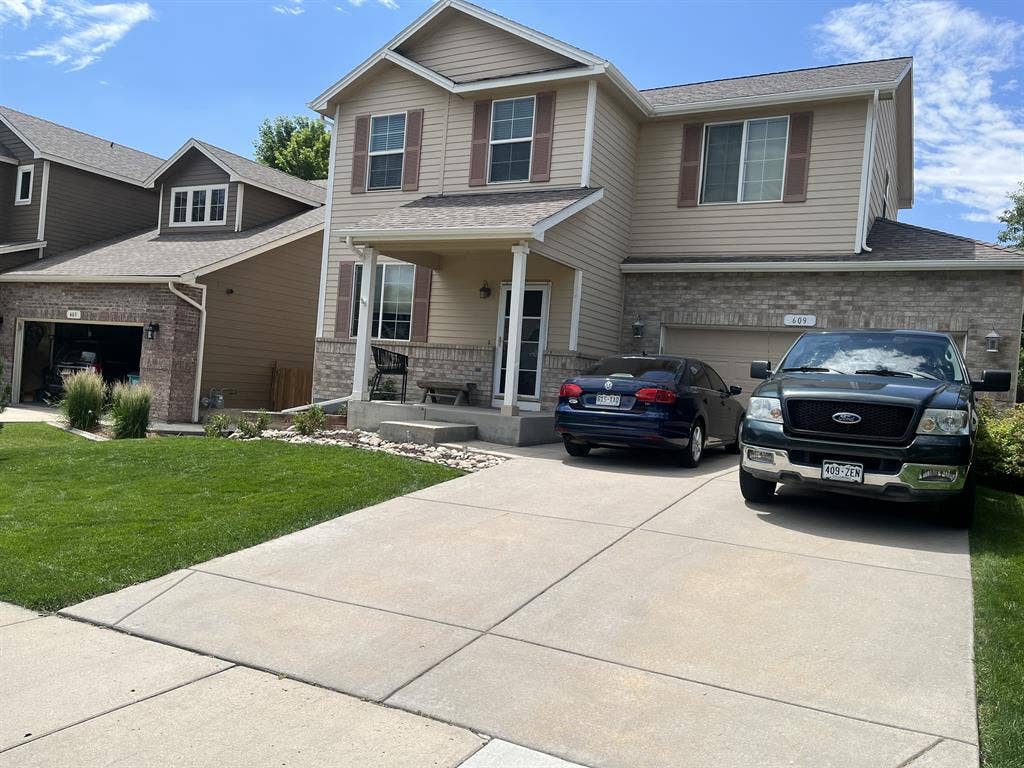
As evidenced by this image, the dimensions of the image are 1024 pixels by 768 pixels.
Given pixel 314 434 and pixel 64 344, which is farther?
pixel 64 344

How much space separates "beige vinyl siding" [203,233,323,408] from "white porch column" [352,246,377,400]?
5.92m

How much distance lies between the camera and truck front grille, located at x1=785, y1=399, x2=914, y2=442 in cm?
675

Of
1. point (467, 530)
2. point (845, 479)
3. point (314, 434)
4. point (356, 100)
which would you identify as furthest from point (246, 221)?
point (845, 479)

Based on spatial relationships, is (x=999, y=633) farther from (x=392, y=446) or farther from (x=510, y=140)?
(x=510, y=140)

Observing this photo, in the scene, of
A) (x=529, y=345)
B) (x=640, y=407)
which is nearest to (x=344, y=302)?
(x=529, y=345)

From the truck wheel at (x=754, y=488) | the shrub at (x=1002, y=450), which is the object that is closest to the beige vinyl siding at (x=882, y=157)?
the shrub at (x=1002, y=450)

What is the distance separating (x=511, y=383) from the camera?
1226 cm

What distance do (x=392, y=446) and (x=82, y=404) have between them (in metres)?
7.87

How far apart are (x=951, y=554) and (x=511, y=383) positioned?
23.0ft

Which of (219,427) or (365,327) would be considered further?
(365,327)

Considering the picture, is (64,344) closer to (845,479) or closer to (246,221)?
(246,221)

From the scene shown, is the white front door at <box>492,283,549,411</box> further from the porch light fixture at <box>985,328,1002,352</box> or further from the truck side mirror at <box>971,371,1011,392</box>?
the truck side mirror at <box>971,371,1011,392</box>

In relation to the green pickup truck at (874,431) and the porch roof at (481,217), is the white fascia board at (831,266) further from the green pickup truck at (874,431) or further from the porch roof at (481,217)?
the green pickup truck at (874,431)

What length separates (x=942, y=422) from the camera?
6680 millimetres
